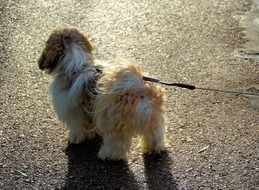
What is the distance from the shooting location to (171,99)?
615 centimetres

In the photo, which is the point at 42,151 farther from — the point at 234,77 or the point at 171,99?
the point at 234,77

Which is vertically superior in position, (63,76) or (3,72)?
(63,76)

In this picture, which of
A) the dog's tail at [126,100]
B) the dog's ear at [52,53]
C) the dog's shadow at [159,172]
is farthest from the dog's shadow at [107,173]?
the dog's ear at [52,53]

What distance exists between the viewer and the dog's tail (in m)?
4.66

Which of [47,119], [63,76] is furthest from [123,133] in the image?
[47,119]

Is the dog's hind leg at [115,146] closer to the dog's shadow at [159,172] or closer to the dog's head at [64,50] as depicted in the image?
the dog's shadow at [159,172]

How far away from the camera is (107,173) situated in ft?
16.5

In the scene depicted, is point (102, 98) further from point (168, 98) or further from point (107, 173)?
point (168, 98)

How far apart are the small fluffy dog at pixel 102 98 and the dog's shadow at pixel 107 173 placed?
91mm

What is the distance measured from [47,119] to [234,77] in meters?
2.27

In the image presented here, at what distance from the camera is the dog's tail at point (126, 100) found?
15.3 feet

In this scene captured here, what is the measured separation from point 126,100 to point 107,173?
2.56ft

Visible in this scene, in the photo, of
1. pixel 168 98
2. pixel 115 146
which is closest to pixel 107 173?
pixel 115 146

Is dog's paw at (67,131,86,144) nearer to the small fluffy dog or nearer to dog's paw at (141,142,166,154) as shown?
the small fluffy dog
